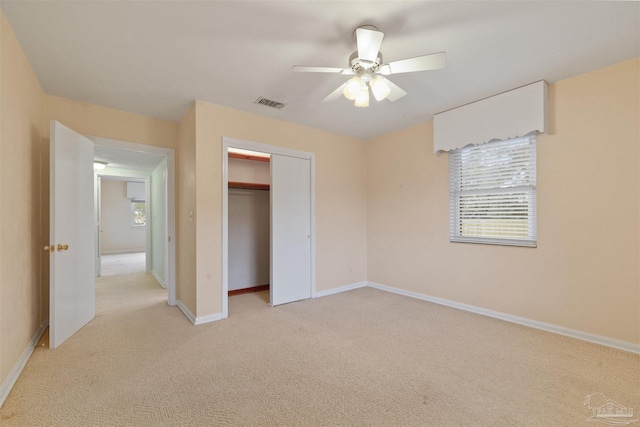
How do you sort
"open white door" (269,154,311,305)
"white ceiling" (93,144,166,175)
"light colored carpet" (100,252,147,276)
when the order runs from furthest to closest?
"light colored carpet" (100,252,147,276)
"white ceiling" (93,144,166,175)
"open white door" (269,154,311,305)

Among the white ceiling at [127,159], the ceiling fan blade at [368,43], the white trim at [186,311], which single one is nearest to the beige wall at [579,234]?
the ceiling fan blade at [368,43]

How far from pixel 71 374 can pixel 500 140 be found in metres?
4.49

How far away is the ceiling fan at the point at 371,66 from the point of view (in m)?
1.81

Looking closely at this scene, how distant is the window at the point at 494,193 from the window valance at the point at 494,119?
17 cm

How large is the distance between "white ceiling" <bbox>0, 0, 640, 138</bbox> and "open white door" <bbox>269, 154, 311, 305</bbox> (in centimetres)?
107

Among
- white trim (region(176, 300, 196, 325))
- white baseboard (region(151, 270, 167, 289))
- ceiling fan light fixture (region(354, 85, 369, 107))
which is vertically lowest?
white baseboard (region(151, 270, 167, 289))

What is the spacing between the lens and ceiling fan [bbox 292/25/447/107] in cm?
181

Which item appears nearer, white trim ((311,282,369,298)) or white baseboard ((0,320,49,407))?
white baseboard ((0,320,49,407))

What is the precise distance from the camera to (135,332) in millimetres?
2832

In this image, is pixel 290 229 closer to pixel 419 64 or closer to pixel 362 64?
pixel 362 64

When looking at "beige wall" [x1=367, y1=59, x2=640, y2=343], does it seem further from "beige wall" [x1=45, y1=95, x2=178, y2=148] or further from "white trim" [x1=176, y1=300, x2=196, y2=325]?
"beige wall" [x1=45, y1=95, x2=178, y2=148]

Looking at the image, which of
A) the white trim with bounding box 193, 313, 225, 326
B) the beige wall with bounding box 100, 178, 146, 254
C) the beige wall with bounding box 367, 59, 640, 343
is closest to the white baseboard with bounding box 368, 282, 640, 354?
the beige wall with bounding box 367, 59, 640, 343

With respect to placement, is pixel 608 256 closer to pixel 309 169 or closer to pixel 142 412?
pixel 309 169

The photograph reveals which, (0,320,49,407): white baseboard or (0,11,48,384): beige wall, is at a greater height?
(0,11,48,384): beige wall
